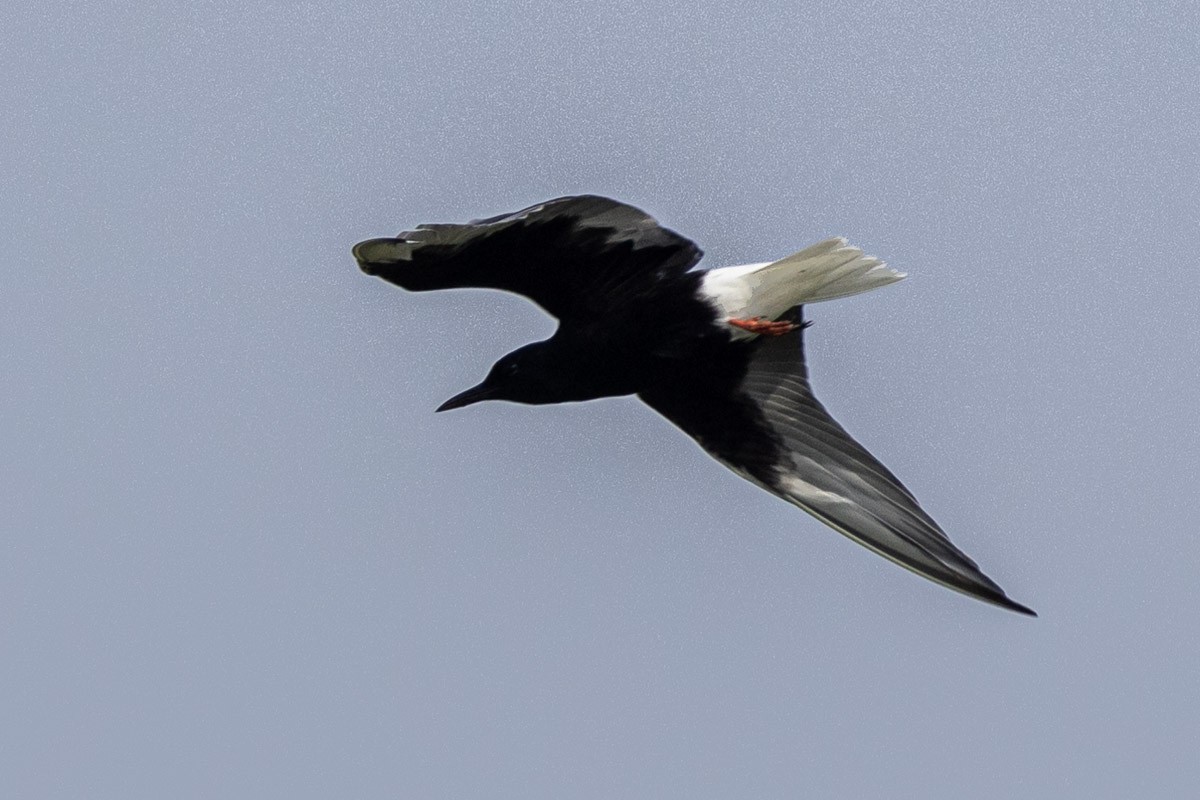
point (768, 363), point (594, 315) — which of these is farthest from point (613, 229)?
point (768, 363)

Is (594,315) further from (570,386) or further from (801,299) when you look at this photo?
(801,299)

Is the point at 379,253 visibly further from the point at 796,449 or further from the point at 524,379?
the point at 796,449

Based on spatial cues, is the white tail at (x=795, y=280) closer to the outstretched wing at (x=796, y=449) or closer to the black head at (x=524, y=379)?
the outstretched wing at (x=796, y=449)

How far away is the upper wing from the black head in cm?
26

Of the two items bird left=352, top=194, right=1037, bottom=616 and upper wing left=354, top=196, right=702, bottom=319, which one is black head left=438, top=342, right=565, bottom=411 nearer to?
bird left=352, top=194, right=1037, bottom=616

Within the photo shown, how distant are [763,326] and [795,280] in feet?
1.08

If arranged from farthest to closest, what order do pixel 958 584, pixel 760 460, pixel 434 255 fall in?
pixel 760 460
pixel 434 255
pixel 958 584

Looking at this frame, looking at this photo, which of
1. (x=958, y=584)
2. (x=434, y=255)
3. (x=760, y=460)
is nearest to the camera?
(x=958, y=584)

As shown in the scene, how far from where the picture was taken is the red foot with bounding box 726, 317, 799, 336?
10.1 meters

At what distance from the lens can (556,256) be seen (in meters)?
9.92

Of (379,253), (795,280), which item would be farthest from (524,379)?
(795,280)

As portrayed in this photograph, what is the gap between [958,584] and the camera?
8961 mm

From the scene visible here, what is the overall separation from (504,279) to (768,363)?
60.7 inches

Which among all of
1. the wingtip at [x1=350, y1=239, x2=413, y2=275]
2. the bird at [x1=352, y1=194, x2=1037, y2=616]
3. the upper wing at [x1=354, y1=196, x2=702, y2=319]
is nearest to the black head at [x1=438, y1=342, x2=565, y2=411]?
the bird at [x1=352, y1=194, x2=1037, y2=616]
